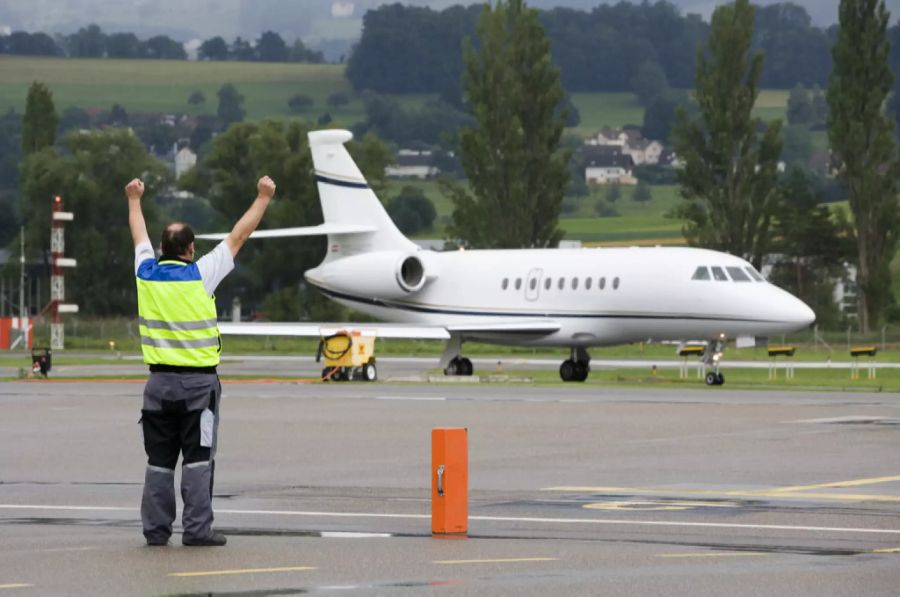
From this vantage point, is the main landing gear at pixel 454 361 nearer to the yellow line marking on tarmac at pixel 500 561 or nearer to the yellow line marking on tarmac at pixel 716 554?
the yellow line marking on tarmac at pixel 716 554

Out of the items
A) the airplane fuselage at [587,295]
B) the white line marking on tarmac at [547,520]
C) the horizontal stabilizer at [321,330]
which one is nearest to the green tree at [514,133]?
the airplane fuselage at [587,295]

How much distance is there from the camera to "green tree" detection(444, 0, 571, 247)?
72562 mm

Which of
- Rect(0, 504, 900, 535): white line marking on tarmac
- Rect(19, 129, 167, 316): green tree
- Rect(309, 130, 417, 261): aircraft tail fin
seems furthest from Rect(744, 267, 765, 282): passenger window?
Rect(19, 129, 167, 316): green tree

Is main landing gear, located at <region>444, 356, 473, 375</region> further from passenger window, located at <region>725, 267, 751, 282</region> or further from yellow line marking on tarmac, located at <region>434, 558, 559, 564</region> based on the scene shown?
yellow line marking on tarmac, located at <region>434, 558, 559, 564</region>

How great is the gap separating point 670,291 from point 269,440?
22277mm

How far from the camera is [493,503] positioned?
15.7 m

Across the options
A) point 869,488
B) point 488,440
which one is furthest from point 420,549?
point 488,440

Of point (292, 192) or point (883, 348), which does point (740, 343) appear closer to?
point (883, 348)

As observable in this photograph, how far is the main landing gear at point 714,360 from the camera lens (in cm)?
3934

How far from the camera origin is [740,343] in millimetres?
43156

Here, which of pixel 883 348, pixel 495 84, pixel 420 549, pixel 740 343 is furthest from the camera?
pixel 495 84

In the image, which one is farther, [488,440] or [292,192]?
[292,192]

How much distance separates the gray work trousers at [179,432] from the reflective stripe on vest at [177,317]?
0.13 meters

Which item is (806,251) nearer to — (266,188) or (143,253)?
(266,188)
